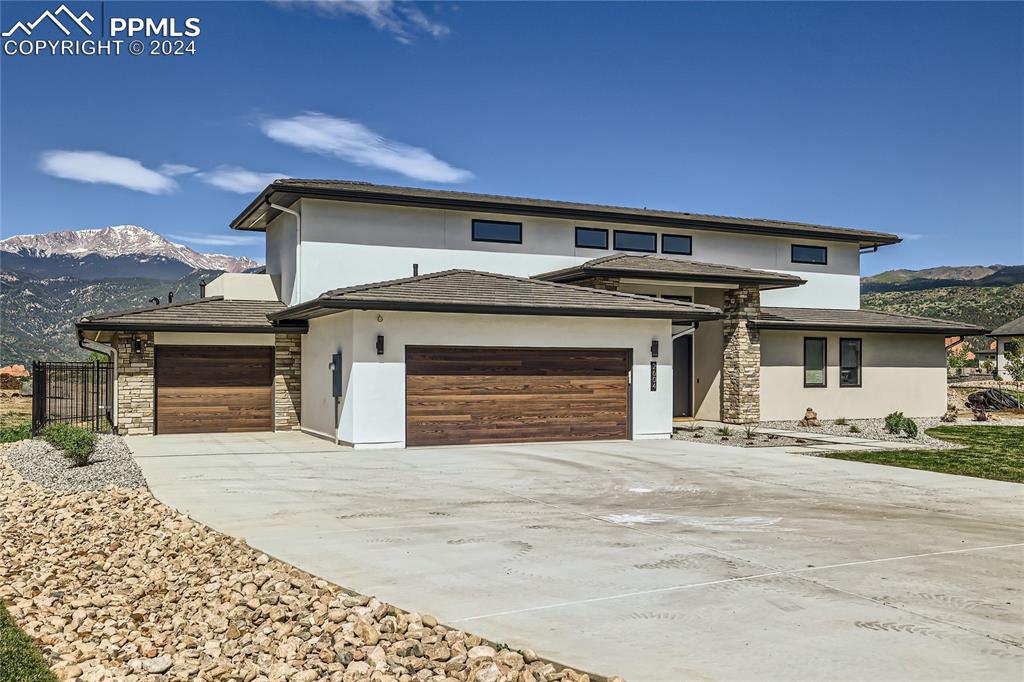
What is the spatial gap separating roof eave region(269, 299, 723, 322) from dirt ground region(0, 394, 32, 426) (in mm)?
14325

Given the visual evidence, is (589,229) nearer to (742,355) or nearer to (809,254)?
(742,355)

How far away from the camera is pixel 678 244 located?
25625 mm

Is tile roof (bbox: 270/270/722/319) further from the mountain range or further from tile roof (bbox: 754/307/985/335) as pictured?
the mountain range

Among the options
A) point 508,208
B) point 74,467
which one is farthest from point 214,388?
point 508,208

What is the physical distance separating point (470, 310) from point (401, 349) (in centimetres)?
164

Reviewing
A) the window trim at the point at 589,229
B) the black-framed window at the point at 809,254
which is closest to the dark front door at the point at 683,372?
the window trim at the point at 589,229

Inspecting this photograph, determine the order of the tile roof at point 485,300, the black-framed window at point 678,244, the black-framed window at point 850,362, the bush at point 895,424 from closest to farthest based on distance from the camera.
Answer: the tile roof at point 485,300 → the bush at point 895,424 → the black-framed window at point 678,244 → the black-framed window at point 850,362

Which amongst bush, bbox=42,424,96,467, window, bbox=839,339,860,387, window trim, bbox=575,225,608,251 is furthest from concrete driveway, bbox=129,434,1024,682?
window, bbox=839,339,860,387

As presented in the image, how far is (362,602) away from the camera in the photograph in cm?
611

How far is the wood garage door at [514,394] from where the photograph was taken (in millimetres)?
17875

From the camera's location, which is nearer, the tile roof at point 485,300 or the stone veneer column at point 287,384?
the tile roof at point 485,300

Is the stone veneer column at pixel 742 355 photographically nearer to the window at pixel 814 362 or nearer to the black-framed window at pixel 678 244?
the black-framed window at pixel 678 244

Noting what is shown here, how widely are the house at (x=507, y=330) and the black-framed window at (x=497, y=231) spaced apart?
2.4 inches

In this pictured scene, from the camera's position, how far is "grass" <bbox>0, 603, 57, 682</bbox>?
5.58 meters
